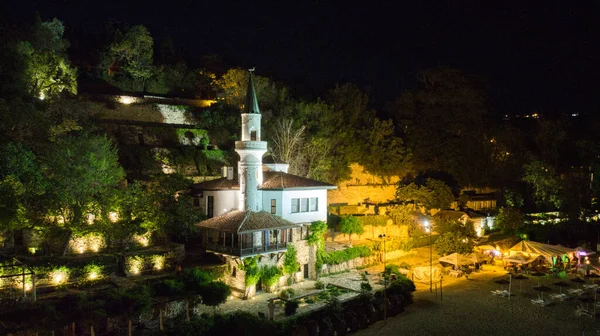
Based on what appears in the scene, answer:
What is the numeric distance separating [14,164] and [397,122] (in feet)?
136

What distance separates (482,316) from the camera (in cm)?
2641

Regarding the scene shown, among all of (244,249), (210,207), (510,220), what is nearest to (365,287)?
(244,249)

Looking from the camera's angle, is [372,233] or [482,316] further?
[372,233]

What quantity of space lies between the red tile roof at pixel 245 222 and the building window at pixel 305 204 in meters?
2.35

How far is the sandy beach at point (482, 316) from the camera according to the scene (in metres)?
24.4

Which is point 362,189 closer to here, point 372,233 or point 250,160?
point 372,233

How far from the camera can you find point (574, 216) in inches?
1932

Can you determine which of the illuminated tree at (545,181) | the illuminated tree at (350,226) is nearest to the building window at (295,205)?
the illuminated tree at (350,226)

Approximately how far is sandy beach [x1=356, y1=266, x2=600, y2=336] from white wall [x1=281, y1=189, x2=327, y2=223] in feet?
27.9

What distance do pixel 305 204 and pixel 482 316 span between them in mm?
13365

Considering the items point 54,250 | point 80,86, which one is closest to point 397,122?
point 80,86

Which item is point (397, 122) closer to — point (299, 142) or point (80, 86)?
point (299, 142)

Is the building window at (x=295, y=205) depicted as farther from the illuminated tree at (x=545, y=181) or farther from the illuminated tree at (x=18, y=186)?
the illuminated tree at (x=545, y=181)

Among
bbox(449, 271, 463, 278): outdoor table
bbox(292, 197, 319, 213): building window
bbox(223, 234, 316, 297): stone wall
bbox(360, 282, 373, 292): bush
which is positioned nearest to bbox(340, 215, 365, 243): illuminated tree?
bbox(292, 197, 319, 213): building window
